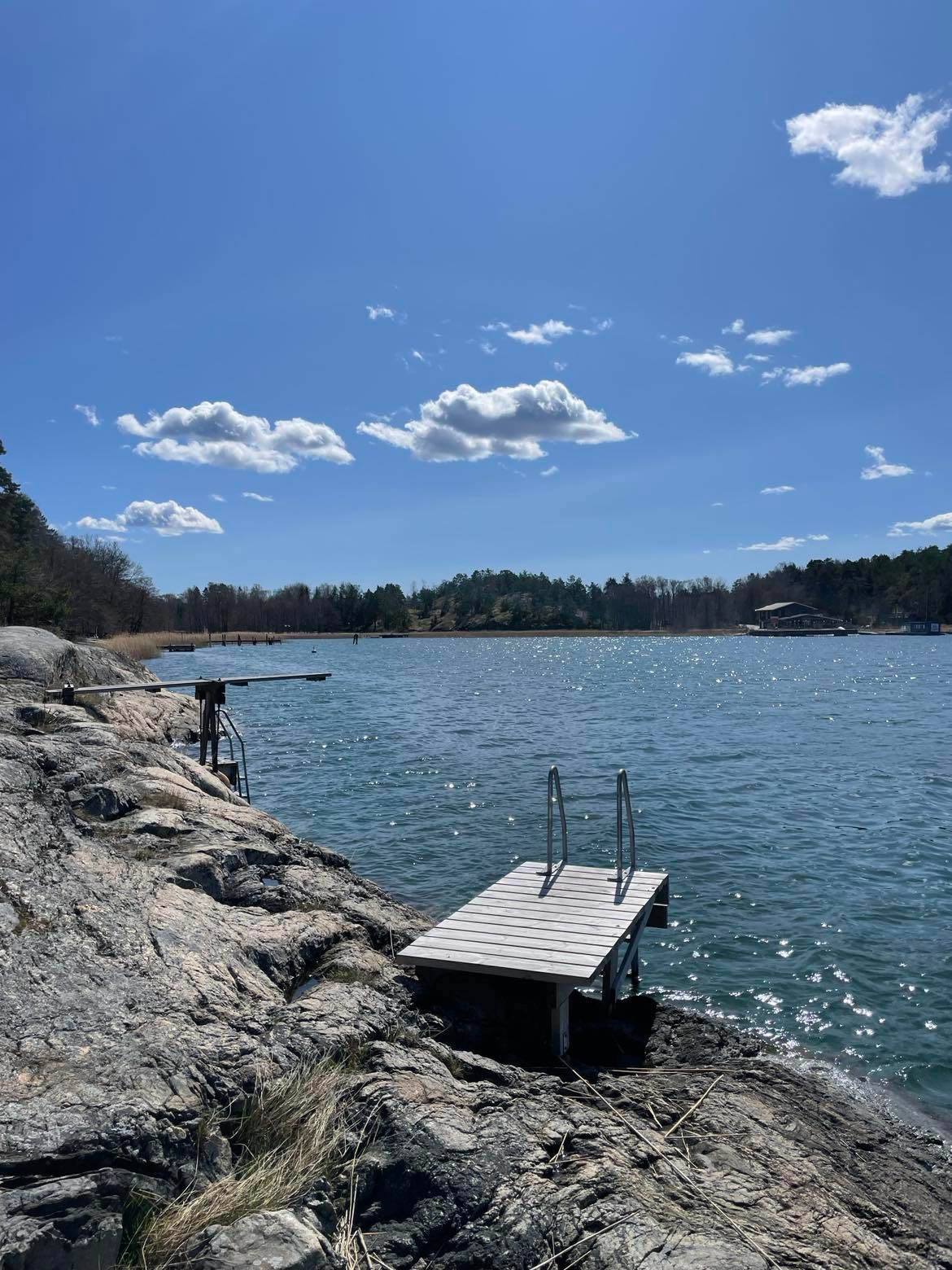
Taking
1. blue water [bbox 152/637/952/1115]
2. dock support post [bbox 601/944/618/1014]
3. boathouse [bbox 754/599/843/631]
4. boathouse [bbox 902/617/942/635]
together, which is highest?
boathouse [bbox 754/599/843/631]

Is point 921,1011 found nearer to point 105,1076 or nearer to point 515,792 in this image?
point 105,1076

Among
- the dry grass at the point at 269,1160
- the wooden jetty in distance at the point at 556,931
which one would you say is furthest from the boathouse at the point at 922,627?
the dry grass at the point at 269,1160

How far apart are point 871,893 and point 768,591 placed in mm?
176743

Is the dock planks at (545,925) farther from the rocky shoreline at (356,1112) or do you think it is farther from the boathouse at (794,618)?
the boathouse at (794,618)

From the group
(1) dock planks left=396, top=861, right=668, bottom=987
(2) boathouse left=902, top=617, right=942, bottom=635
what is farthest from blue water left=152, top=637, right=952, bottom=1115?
(2) boathouse left=902, top=617, right=942, bottom=635

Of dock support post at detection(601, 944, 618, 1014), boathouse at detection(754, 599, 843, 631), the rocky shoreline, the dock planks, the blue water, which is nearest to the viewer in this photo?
the rocky shoreline

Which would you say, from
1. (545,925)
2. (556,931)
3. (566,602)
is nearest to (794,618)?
(566,602)

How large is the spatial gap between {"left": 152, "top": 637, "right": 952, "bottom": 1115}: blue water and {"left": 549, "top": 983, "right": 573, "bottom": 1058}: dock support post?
2.72m

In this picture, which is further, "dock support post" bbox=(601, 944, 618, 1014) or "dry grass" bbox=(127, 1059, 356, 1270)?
"dock support post" bbox=(601, 944, 618, 1014)

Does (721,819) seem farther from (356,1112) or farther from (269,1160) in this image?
(269,1160)

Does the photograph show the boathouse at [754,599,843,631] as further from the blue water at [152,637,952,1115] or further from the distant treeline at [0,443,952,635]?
the blue water at [152,637,952,1115]

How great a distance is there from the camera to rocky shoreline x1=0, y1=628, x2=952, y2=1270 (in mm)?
3402

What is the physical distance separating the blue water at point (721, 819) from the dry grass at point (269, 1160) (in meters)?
5.44

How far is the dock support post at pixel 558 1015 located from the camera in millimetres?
6562
